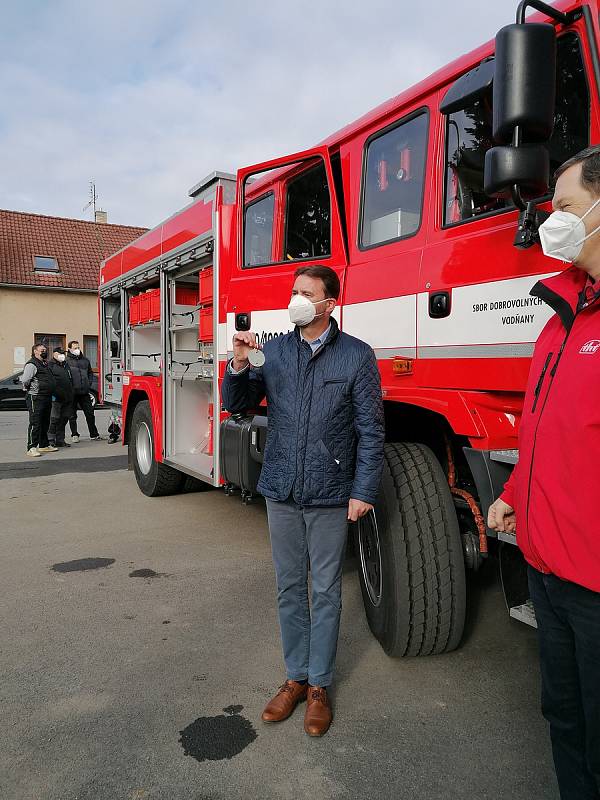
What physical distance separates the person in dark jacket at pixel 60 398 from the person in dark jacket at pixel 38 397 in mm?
281

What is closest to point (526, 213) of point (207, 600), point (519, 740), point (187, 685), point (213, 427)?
point (519, 740)

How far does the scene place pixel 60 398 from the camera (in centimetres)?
1109

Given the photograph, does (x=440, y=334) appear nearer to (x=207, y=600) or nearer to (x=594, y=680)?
(x=594, y=680)

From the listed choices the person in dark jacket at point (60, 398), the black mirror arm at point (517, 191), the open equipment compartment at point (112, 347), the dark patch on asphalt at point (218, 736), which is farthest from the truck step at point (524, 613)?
the person in dark jacket at point (60, 398)

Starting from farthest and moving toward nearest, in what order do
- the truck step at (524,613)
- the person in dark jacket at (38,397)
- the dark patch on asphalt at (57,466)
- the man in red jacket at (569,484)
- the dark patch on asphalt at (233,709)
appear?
the person in dark jacket at (38,397), the dark patch on asphalt at (57,466), the dark patch on asphalt at (233,709), the truck step at (524,613), the man in red jacket at (569,484)

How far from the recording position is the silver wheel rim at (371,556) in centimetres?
337

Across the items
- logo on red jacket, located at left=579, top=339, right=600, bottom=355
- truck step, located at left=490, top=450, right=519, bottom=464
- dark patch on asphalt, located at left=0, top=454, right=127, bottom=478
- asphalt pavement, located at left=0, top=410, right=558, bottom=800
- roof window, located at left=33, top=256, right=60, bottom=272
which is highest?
roof window, located at left=33, top=256, right=60, bottom=272

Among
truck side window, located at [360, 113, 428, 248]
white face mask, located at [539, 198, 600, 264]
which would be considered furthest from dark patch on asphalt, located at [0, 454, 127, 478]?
white face mask, located at [539, 198, 600, 264]

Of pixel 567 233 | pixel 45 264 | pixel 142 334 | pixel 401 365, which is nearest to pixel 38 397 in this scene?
pixel 142 334

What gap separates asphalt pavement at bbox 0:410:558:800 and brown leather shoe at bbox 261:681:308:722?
0.04 metres

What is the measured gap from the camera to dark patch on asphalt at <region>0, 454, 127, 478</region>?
877 cm

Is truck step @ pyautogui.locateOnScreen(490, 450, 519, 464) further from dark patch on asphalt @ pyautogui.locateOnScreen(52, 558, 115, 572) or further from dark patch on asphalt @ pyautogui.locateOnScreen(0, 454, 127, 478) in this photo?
dark patch on asphalt @ pyautogui.locateOnScreen(0, 454, 127, 478)

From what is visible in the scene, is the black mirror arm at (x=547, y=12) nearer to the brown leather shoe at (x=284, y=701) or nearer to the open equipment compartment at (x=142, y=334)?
the brown leather shoe at (x=284, y=701)

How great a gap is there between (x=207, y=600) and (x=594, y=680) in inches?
113
